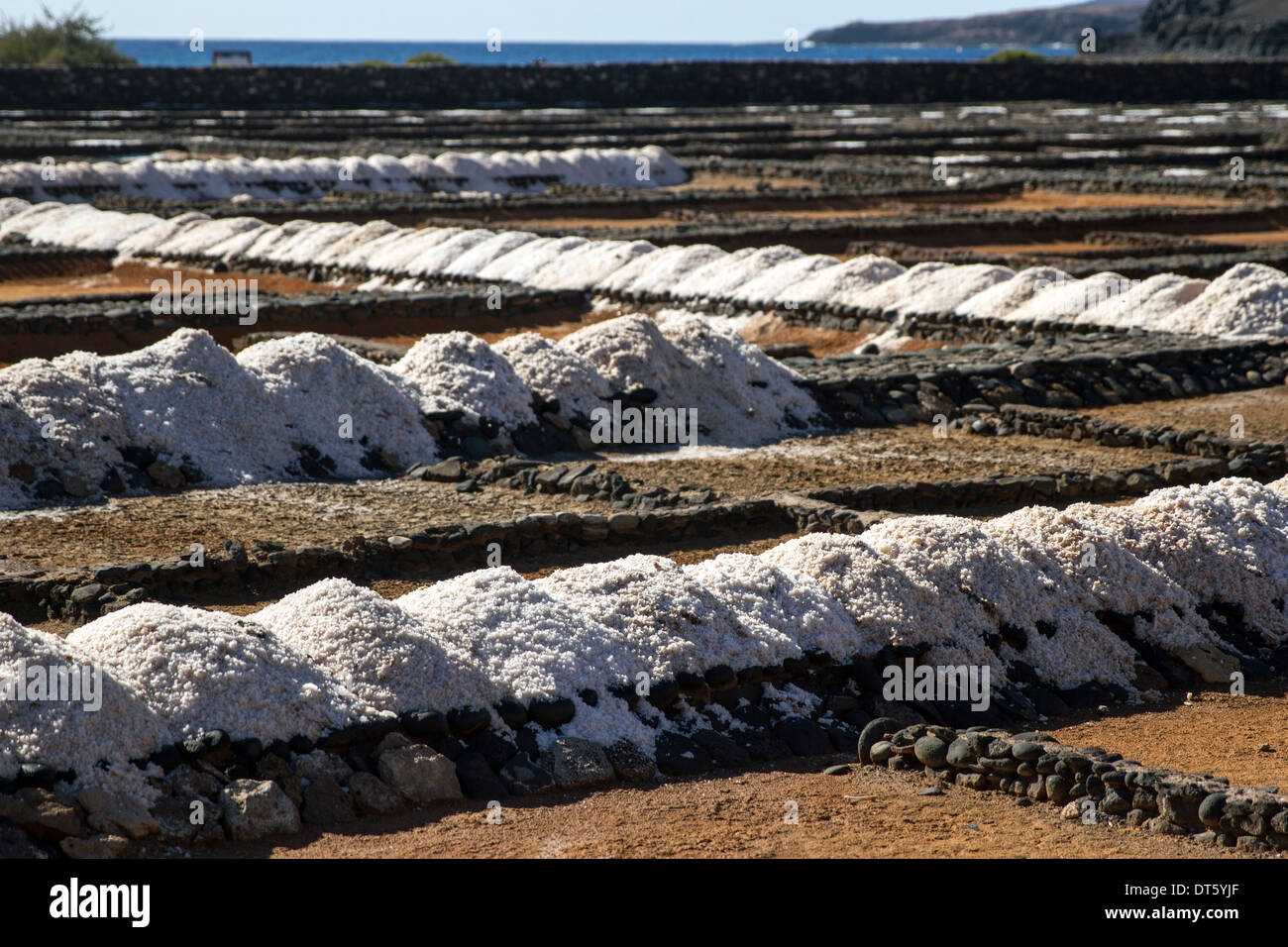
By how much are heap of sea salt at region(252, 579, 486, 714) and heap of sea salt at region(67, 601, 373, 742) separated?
10 cm

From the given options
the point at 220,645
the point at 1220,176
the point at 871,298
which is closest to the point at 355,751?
the point at 220,645

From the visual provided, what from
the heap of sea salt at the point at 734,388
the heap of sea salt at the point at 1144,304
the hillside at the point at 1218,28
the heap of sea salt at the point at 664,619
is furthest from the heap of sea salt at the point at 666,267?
the hillside at the point at 1218,28

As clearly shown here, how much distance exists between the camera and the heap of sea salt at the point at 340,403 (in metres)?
12.5

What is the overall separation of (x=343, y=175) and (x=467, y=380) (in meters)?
23.9

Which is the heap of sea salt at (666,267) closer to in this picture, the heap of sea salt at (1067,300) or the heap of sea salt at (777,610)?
the heap of sea salt at (1067,300)

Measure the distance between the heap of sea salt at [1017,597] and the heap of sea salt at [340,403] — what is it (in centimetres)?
504

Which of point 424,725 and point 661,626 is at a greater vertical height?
point 661,626

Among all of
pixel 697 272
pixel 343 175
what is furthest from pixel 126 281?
pixel 343 175

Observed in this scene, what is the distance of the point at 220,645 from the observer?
6609mm

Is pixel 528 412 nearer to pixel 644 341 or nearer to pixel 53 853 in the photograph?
pixel 644 341

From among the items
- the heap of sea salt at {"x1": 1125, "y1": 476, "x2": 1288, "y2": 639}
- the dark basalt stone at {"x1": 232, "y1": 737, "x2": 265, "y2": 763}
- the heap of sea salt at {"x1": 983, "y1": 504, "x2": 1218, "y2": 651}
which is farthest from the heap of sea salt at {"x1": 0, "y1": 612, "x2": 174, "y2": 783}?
the heap of sea salt at {"x1": 1125, "y1": 476, "x2": 1288, "y2": 639}

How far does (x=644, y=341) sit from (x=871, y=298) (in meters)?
6.30

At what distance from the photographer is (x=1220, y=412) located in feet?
49.0

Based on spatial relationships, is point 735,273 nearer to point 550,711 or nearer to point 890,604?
point 890,604
